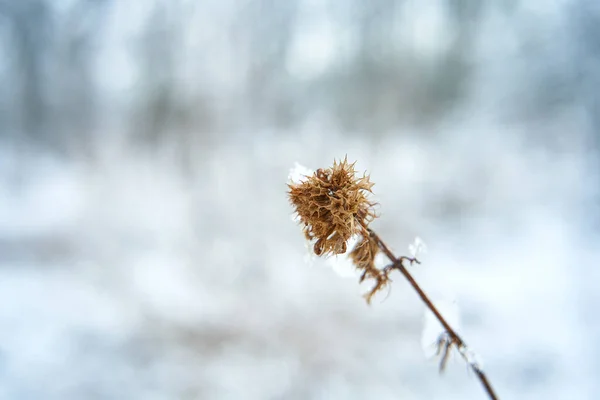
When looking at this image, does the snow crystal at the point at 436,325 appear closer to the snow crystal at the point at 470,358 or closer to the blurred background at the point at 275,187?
the snow crystal at the point at 470,358

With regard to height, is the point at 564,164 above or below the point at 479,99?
below

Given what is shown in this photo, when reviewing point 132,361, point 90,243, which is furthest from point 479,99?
point 90,243

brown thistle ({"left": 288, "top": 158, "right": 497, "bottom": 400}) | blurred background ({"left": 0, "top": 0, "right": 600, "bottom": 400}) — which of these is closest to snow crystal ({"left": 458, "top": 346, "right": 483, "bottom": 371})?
brown thistle ({"left": 288, "top": 158, "right": 497, "bottom": 400})

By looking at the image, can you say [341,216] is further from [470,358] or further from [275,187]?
[275,187]

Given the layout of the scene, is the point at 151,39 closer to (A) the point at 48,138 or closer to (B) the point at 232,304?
(A) the point at 48,138

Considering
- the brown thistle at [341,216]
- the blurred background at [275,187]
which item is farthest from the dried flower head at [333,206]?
the blurred background at [275,187]
